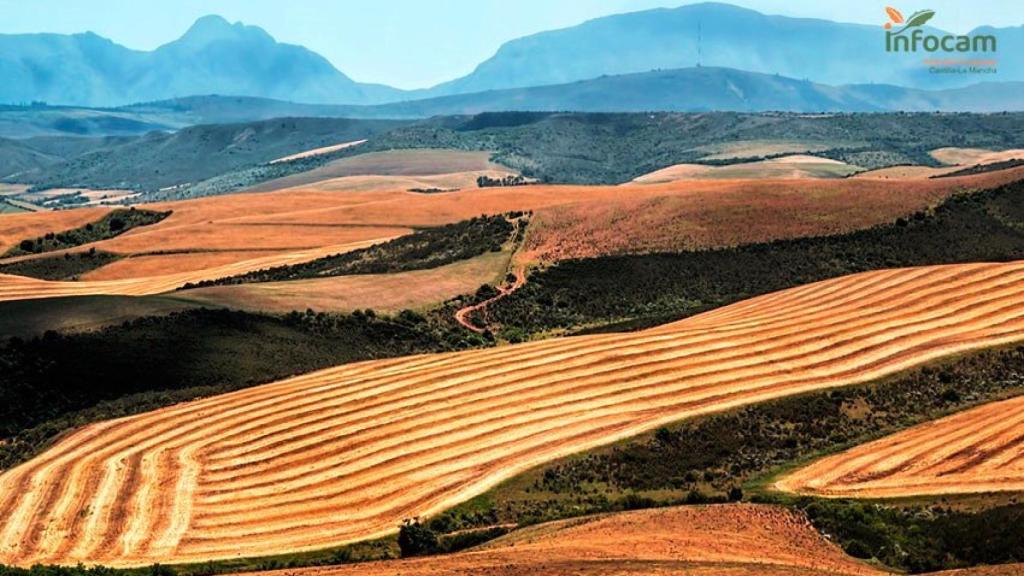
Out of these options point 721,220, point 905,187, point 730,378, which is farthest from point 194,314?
point 905,187

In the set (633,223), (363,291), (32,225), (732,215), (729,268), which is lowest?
(729,268)

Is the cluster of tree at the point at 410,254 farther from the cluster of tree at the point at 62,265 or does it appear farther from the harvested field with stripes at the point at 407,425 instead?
the harvested field with stripes at the point at 407,425

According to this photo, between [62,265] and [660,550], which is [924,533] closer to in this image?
[660,550]

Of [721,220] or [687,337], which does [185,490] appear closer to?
[687,337]

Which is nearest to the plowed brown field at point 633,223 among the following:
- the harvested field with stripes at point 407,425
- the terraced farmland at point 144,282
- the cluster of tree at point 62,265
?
the cluster of tree at point 62,265

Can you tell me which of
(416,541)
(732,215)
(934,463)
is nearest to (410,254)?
(732,215)

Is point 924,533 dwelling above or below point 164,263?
below

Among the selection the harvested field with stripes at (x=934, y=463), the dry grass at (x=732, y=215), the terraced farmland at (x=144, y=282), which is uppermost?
the dry grass at (x=732, y=215)
